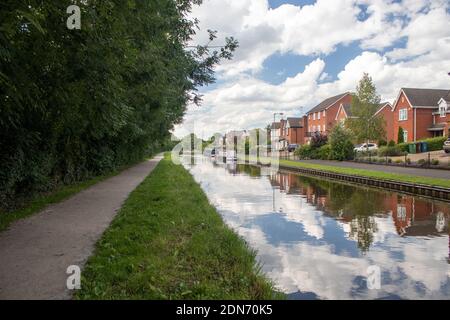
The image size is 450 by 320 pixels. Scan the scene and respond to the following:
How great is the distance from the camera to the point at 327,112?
247 ft

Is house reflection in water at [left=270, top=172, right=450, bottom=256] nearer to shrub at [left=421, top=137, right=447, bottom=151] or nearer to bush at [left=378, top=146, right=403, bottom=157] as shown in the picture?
bush at [left=378, top=146, right=403, bottom=157]

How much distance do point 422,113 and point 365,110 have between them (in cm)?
1052

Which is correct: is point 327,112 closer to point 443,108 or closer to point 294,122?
point 294,122

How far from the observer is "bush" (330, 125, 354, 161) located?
41.7 m

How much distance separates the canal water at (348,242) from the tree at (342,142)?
23671 millimetres

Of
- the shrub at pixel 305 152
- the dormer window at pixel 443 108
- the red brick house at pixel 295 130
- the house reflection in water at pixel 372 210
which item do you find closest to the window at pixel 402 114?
the dormer window at pixel 443 108

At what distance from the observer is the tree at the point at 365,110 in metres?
47.0

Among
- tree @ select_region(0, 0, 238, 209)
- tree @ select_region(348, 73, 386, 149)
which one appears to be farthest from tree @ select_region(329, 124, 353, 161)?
tree @ select_region(0, 0, 238, 209)

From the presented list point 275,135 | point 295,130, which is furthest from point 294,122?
point 275,135

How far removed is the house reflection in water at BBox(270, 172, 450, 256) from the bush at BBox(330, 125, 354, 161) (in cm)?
2063

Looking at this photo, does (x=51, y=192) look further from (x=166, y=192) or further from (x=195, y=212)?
(x=195, y=212)

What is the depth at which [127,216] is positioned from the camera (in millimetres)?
9883

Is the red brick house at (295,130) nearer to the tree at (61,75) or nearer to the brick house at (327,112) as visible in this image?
the brick house at (327,112)

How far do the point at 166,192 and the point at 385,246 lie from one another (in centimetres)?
860
